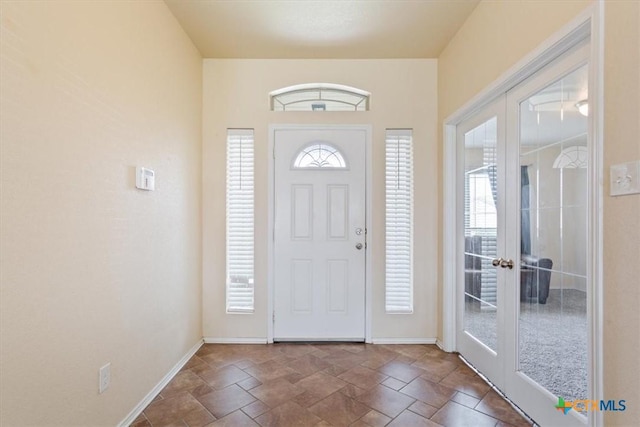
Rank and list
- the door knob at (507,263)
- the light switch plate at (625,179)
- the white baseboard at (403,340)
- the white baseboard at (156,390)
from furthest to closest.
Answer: the white baseboard at (403,340) → the door knob at (507,263) → the white baseboard at (156,390) → the light switch plate at (625,179)

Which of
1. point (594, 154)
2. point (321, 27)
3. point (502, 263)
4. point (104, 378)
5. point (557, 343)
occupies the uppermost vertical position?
point (321, 27)

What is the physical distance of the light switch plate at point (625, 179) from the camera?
1.07 m

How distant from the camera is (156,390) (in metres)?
2.02

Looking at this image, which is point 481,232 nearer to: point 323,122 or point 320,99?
point 323,122

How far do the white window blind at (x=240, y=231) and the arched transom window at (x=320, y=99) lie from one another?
1.50 feet

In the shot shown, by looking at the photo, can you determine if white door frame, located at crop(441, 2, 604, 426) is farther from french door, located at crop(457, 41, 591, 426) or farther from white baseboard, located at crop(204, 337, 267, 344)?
white baseboard, located at crop(204, 337, 267, 344)

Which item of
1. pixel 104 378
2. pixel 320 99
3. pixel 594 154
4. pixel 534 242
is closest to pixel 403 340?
pixel 534 242

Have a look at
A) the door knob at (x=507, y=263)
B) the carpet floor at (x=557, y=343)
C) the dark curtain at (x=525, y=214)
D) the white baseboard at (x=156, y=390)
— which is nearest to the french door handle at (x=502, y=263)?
the door knob at (x=507, y=263)

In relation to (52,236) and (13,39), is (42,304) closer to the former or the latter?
(52,236)

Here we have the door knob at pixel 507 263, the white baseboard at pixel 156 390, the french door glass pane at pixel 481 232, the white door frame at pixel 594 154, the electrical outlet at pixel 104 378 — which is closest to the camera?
the white door frame at pixel 594 154

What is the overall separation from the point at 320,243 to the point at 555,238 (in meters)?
1.82

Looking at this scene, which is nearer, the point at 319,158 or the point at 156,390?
the point at 156,390

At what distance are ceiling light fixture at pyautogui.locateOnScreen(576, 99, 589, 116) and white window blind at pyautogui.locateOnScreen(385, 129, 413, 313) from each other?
4.94ft

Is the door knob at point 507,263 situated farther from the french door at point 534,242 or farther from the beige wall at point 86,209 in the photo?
the beige wall at point 86,209
